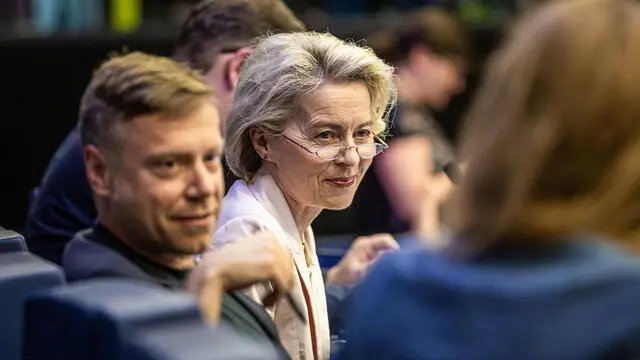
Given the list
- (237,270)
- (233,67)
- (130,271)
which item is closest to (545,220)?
(237,270)

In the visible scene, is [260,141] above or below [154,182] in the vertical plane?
above

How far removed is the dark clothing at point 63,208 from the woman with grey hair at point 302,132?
2.23 feet

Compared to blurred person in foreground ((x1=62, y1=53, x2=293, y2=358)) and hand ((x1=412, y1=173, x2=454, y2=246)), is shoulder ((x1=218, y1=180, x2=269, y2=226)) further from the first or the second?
hand ((x1=412, y1=173, x2=454, y2=246))

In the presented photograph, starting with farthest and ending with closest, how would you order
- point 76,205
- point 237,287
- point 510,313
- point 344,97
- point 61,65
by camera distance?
1. point 61,65
2. point 76,205
3. point 344,97
4. point 237,287
5. point 510,313

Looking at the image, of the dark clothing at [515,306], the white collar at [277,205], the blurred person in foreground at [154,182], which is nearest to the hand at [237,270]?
the blurred person in foreground at [154,182]

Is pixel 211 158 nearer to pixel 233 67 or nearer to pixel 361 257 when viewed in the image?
pixel 361 257

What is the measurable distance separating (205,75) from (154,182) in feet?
3.89

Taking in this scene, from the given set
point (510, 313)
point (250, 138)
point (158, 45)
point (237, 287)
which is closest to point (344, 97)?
point (250, 138)

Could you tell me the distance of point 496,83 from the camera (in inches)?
49.7

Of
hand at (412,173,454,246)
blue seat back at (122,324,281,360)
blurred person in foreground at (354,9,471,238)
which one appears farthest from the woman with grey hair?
hand at (412,173,454,246)

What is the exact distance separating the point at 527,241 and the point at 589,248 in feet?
0.19

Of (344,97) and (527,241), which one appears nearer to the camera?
(527,241)

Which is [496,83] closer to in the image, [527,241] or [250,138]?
[527,241]

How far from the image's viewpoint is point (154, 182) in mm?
1645
